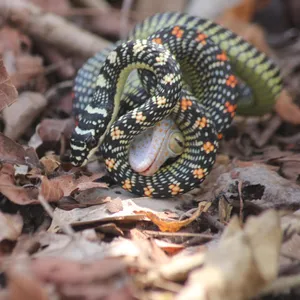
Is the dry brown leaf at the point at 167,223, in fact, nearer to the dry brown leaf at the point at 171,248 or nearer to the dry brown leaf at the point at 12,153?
the dry brown leaf at the point at 171,248

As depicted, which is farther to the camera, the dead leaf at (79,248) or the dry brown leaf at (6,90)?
the dry brown leaf at (6,90)

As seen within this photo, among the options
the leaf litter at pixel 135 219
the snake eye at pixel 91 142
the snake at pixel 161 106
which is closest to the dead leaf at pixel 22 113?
the leaf litter at pixel 135 219

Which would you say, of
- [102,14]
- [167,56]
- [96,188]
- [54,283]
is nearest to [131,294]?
[54,283]

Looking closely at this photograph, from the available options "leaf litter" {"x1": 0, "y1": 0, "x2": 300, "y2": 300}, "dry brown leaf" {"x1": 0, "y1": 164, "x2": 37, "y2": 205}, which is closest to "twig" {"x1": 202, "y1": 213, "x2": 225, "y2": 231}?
"leaf litter" {"x1": 0, "y1": 0, "x2": 300, "y2": 300}

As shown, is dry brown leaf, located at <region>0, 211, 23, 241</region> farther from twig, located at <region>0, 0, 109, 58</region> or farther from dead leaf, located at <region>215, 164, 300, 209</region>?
twig, located at <region>0, 0, 109, 58</region>

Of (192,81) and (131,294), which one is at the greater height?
(192,81)

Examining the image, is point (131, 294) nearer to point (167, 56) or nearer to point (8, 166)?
point (8, 166)

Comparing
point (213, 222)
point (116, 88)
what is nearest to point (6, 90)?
point (116, 88)
